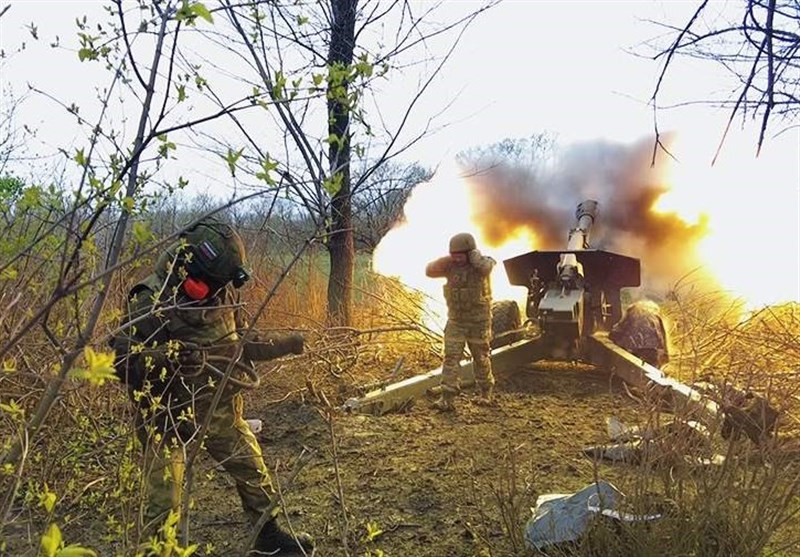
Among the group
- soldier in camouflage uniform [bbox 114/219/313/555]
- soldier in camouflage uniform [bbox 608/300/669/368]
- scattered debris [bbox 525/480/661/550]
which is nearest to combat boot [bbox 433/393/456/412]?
soldier in camouflage uniform [bbox 608/300/669/368]

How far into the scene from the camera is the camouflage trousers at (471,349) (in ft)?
23.2

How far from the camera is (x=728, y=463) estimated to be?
319 cm

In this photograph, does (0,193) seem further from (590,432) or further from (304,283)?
(304,283)

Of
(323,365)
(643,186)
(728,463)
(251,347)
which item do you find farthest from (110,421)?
(643,186)

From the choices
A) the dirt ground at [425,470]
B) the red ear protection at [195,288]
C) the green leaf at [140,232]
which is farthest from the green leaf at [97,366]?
the red ear protection at [195,288]

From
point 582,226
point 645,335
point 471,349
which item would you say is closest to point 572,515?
point 471,349

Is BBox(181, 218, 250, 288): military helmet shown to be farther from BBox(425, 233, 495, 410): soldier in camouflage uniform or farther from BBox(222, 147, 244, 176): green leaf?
BBox(425, 233, 495, 410): soldier in camouflage uniform

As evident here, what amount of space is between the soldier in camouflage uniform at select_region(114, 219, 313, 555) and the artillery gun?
2.67 m

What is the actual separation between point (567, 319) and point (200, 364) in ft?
16.7

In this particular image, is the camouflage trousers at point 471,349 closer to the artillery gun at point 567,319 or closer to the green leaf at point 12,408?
the artillery gun at point 567,319

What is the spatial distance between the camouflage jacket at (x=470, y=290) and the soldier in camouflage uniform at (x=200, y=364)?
129 inches

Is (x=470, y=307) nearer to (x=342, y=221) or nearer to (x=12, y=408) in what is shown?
(x=342, y=221)

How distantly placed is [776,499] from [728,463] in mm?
249

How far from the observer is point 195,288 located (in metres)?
3.61
